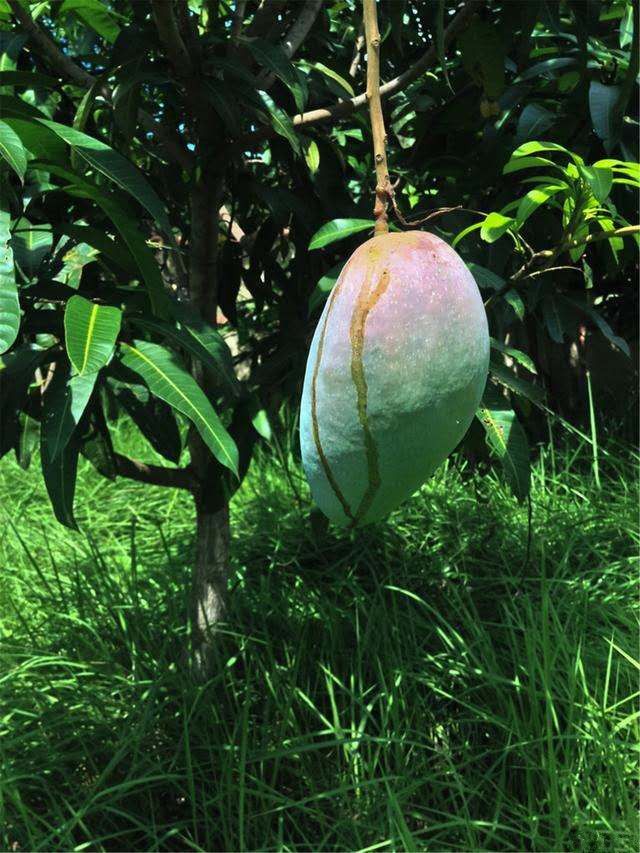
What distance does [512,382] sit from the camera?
1.11m

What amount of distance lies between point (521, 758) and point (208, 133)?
119 cm

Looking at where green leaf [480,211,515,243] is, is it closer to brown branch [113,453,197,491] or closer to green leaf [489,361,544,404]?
green leaf [489,361,544,404]

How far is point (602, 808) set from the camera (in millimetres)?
1435

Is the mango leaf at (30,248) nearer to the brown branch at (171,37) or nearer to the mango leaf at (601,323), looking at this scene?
the brown branch at (171,37)

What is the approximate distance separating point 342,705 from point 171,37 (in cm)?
123

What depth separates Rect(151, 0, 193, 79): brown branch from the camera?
97cm

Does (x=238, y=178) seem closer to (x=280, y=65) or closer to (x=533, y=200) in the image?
(x=280, y=65)

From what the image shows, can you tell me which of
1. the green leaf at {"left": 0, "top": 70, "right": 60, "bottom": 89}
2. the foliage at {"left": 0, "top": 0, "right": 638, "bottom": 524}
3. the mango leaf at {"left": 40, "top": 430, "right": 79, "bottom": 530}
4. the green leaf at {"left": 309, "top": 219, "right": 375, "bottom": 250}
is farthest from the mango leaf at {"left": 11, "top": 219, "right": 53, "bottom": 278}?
the green leaf at {"left": 309, "top": 219, "right": 375, "bottom": 250}

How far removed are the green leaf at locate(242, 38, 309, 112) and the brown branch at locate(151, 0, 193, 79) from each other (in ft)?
0.27

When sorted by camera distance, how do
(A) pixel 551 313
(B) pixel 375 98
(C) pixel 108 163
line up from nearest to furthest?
(B) pixel 375 98 < (C) pixel 108 163 < (A) pixel 551 313

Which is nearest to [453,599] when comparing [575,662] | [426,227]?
[575,662]

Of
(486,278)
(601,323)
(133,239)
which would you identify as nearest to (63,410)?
(133,239)

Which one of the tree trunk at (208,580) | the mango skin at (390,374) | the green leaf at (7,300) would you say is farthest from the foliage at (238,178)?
the mango skin at (390,374)

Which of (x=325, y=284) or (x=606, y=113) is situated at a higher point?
(x=606, y=113)
